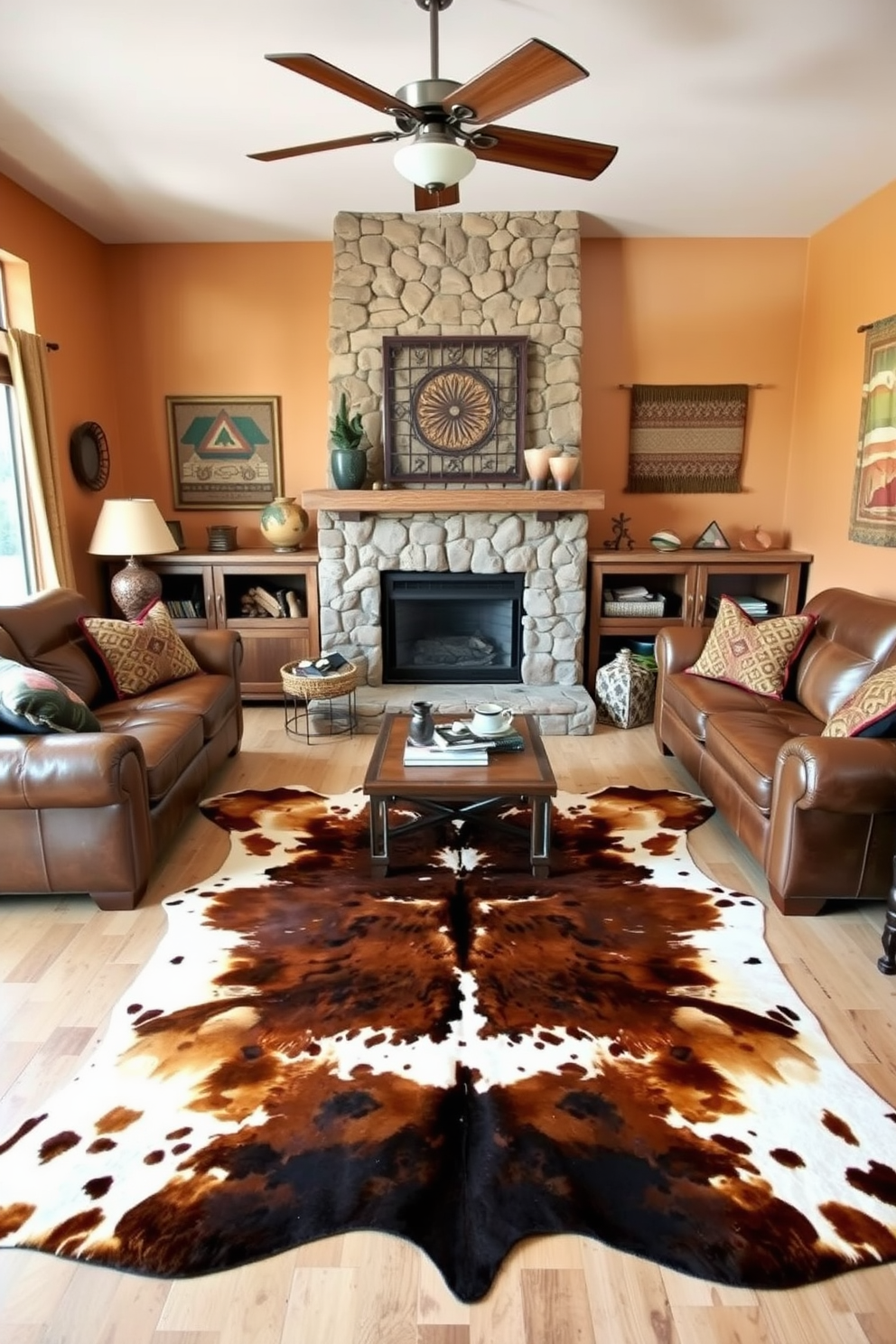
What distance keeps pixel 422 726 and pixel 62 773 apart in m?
1.27

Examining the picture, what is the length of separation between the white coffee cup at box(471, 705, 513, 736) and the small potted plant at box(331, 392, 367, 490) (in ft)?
6.81

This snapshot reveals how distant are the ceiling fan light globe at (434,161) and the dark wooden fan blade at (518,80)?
0.10 metres

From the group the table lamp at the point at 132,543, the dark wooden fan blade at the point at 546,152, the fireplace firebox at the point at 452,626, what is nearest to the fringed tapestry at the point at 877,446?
the fireplace firebox at the point at 452,626

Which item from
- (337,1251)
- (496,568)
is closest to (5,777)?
(337,1251)

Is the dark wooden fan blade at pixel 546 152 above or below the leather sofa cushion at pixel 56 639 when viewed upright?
above

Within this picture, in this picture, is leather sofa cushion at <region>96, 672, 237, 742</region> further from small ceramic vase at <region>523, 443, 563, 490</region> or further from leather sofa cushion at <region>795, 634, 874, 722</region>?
leather sofa cushion at <region>795, 634, 874, 722</region>

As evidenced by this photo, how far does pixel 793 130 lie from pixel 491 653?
9.88ft

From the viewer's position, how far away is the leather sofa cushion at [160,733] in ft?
9.75

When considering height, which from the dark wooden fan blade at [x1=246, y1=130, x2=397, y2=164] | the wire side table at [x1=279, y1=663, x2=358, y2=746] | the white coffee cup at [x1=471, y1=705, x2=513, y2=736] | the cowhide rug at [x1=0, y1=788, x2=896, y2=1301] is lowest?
the cowhide rug at [x1=0, y1=788, x2=896, y2=1301]

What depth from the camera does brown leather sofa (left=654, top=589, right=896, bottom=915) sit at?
258 centimetres

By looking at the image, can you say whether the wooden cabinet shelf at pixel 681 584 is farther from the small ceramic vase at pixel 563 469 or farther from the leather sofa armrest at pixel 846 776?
the leather sofa armrest at pixel 846 776

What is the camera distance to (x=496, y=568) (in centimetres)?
496

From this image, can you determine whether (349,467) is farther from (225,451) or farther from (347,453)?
(225,451)

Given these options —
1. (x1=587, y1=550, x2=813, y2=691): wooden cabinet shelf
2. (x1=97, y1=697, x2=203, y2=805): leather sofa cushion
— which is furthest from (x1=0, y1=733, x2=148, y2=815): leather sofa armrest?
(x1=587, y1=550, x2=813, y2=691): wooden cabinet shelf
